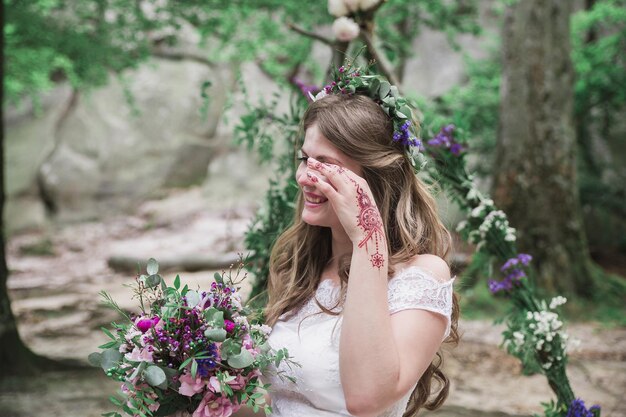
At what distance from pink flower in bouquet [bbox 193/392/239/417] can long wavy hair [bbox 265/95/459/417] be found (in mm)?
466

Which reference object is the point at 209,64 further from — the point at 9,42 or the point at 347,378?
the point at 347,378

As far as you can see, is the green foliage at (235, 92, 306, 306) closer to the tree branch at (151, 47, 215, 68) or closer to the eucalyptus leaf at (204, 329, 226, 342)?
the eucalyptus leaf at (204, 329, 226, 342)

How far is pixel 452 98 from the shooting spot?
10.7 metres

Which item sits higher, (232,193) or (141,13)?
(141,13)

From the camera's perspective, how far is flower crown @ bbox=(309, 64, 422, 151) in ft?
7.28

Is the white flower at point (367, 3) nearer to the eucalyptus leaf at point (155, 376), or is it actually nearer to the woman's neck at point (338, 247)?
the woman's neck at point (338, 247)

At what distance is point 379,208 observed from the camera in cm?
226

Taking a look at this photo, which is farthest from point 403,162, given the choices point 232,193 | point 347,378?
point 232,193

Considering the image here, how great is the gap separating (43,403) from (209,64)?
40.5 feet

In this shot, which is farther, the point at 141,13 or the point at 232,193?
the point at 232,193

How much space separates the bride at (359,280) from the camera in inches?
75.2

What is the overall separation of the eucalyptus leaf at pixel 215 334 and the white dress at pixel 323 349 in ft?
1.24

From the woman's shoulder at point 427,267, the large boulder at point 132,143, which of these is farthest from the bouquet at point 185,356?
the large boulder at point 132,143

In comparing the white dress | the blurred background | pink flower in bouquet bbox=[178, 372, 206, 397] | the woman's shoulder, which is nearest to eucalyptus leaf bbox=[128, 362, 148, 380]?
pink flower in bouquet bbox=[178, 372, 206, 397]
